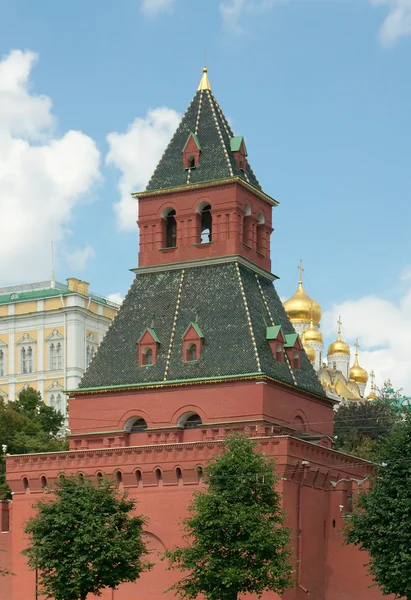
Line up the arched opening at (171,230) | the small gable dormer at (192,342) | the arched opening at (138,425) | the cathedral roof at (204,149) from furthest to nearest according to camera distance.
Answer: the arched opening at (171,230) < the cathedral roof at (204,149) < the arched opening at (138,425) < the small gable dormer at (192,342)

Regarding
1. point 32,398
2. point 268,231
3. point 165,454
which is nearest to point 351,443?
point 32,398

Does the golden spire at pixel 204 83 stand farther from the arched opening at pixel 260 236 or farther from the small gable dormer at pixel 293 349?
the small gable dormer at pixel 293 349

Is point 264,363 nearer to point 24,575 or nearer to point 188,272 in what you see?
point 188,272

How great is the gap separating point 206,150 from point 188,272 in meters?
5.27

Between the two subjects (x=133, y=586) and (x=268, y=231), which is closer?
(x=133, y=586)

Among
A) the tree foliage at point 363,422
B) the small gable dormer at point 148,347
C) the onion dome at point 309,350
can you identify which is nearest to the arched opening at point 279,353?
the small gable dormer at point 148,347

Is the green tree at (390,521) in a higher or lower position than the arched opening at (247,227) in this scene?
lower

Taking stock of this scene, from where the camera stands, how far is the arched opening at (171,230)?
62344 millimetres

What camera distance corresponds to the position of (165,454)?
55.8m

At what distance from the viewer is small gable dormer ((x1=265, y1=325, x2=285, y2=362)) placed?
5844cm

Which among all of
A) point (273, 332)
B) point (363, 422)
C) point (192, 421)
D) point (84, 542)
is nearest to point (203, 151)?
point (273, 332)

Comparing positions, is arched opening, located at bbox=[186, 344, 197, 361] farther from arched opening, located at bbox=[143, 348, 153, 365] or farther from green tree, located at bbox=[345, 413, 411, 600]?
green tree, located at bbox=[345, 413, 411, 600]

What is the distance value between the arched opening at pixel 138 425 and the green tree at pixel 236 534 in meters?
7.37

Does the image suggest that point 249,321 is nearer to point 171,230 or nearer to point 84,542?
point 171,230
